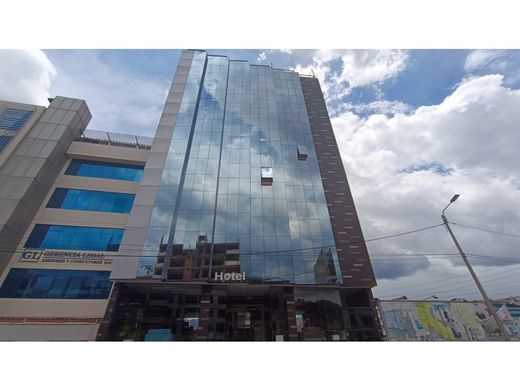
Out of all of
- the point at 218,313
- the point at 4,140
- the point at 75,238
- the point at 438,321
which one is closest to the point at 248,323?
the point at 218,313

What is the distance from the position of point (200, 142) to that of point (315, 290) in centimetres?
2087

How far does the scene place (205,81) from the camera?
33906 mm

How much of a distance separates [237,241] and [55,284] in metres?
16.0

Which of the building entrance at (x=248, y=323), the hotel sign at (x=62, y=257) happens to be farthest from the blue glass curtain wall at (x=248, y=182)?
the building entrance at (x=248, y=323)

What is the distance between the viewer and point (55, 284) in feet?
65.1

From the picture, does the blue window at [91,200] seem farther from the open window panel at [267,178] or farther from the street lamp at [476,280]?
the street lamp at [476,280]

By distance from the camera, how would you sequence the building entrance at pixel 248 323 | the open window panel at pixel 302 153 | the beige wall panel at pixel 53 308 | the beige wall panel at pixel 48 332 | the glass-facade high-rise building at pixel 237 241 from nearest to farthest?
1. the beige wall panel at pixel 48 332
2. the beige wall panel at pixel 53 308
3. the glass-facade high-rise building at pixel 237 241
4. the building entrance at pixel 248 323
5. the open window panel at pixel 302 153

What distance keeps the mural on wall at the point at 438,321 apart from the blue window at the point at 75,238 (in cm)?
3078

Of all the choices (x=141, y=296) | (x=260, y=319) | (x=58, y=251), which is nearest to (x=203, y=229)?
(x=141, y=296)

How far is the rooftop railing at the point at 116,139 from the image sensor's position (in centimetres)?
2802

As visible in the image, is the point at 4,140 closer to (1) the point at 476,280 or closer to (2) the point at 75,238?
(2) the point at 75,238

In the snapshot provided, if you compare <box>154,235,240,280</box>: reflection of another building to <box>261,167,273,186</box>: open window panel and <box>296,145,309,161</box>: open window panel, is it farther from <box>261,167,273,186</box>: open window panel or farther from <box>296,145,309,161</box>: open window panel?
<box>296,145,309,161</box>: open window panel

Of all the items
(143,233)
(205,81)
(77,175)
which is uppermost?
(205,81)

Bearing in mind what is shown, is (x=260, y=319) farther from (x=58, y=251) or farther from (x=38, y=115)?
(x=38, y=115)
